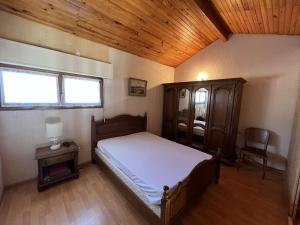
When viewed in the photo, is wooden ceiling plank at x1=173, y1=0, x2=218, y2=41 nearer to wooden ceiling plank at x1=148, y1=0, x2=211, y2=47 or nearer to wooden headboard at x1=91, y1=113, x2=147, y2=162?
wooden ceiling plank at x1=148, y1=0, x2=211, y2=47

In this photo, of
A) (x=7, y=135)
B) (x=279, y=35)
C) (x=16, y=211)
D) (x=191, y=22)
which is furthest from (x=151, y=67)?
(x=16, y=211)

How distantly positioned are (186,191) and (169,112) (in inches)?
105

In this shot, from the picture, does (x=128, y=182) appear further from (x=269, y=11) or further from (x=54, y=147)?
(x=269, y=11)

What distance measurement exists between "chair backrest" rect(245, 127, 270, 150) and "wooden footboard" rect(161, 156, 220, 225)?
1.35 metres

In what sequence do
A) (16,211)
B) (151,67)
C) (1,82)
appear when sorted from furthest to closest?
(151,67) < (1,82) < (16,211)

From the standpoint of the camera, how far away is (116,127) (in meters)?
3.10

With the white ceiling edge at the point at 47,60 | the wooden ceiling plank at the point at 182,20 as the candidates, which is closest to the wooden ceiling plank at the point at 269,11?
the wooden ceiling plank at the point at 182,20

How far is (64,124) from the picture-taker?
250 cm

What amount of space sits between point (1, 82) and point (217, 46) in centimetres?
444

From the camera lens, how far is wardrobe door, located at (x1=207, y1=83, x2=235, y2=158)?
9.60 feet

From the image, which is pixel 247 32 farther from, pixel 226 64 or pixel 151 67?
pixel 151 67

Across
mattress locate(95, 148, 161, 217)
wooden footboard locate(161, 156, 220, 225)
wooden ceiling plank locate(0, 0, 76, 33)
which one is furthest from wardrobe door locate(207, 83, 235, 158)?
wooden ceiling plank locate(0, 0, 76, 33)

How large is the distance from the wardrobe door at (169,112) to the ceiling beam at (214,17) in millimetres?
1715

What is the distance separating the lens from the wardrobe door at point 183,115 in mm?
3619
